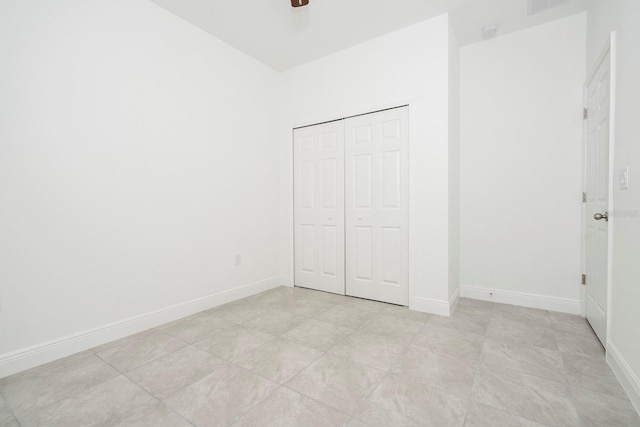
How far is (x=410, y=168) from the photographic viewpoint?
9.63ft

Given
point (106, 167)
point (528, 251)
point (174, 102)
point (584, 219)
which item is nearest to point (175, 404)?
point (106, 167)

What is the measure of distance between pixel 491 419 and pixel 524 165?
8.53ft

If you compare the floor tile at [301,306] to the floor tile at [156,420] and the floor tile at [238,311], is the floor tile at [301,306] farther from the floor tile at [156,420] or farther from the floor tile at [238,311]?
the floor tile at [156,420]

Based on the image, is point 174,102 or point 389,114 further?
point 389,114

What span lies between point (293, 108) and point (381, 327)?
2964mm

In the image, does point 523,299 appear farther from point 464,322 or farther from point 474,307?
point 464,322

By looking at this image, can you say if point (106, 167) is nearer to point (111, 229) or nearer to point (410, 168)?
point (111, 229)

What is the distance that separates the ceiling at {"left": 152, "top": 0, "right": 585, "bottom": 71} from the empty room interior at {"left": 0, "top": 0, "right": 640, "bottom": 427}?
3 cm

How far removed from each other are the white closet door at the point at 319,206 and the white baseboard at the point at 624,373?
2.32 meters

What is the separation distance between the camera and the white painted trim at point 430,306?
2.76 metres

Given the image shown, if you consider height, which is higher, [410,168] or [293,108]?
[293,108]

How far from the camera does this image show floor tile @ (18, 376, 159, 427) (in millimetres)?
1419

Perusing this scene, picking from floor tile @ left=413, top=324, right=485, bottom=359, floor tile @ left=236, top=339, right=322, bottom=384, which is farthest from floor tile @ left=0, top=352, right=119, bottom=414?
floor tile @ left=413, top=324, right=485, bottom=359

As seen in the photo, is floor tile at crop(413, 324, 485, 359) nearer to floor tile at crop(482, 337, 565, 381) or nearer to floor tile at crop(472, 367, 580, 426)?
floor tile at crop(482, 337, 565, 381)
